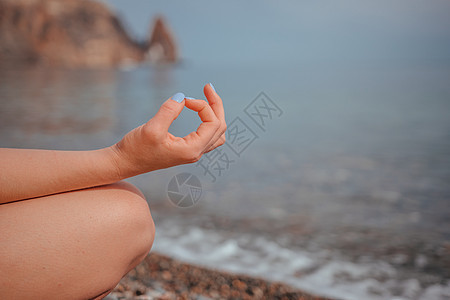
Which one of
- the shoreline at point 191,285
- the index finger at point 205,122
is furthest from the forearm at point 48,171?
the shoreline at point 191,285

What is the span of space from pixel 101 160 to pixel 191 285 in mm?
1573

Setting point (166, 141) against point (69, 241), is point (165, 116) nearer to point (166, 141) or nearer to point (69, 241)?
point (166, 141)

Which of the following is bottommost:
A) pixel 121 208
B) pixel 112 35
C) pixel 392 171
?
pixel 121 208

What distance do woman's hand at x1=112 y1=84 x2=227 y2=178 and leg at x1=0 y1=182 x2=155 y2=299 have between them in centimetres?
13

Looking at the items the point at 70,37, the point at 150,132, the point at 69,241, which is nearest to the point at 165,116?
the point at 150,132

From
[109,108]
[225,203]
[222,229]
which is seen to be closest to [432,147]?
[225,203]

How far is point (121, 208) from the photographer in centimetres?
120

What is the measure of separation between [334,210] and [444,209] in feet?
4.48

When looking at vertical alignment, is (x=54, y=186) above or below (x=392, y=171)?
below

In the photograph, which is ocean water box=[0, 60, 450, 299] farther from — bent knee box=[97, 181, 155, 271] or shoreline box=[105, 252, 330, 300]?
bent knee box=[97, 181, 155, 271]

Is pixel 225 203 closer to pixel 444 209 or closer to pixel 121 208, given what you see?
pixel 444 209

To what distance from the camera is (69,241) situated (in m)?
1.13

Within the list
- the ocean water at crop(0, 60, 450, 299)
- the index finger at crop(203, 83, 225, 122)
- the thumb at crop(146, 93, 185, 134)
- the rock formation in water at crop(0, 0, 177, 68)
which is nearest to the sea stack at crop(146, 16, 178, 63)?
the rock formation in water at crop(0, 0, 177, 68)

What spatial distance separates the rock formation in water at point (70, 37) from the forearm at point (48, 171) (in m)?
67.0
